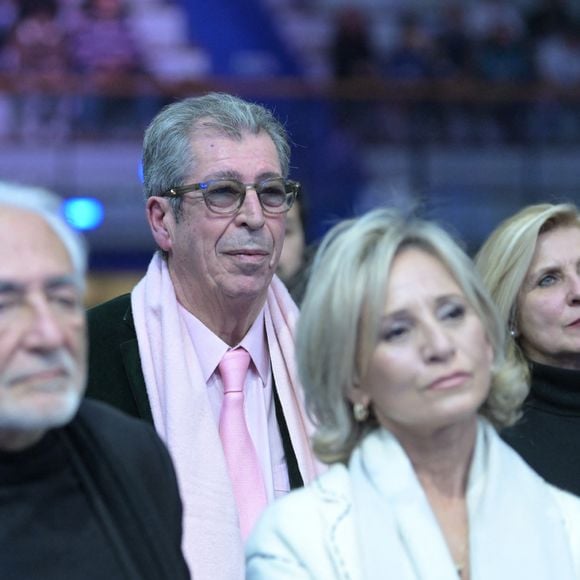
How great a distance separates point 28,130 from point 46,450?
20.1 ft

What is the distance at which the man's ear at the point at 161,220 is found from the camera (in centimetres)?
332

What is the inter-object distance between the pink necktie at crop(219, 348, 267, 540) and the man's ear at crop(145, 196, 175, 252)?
1.05 ft

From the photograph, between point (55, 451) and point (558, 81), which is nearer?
point (55, 451)

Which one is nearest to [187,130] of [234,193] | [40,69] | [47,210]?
[234,193]

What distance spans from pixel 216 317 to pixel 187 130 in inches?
17.5

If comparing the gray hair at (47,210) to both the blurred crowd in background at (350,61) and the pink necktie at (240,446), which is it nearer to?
the pink necktie at (240,446)

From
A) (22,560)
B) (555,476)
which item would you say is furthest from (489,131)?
(22,560)

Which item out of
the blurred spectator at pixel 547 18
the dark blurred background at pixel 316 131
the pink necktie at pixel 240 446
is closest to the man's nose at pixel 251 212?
the pink necktie at pixel 240 446

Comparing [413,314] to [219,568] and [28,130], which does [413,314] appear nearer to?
[219,568]

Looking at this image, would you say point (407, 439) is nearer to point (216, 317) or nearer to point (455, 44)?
point (216, 317)

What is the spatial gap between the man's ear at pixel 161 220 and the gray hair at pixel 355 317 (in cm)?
84

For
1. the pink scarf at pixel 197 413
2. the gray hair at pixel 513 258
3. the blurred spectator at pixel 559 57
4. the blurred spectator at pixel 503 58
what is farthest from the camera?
the blurred spectator at pixel 559 57

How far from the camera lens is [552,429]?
332 centimetres

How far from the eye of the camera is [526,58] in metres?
9.55
